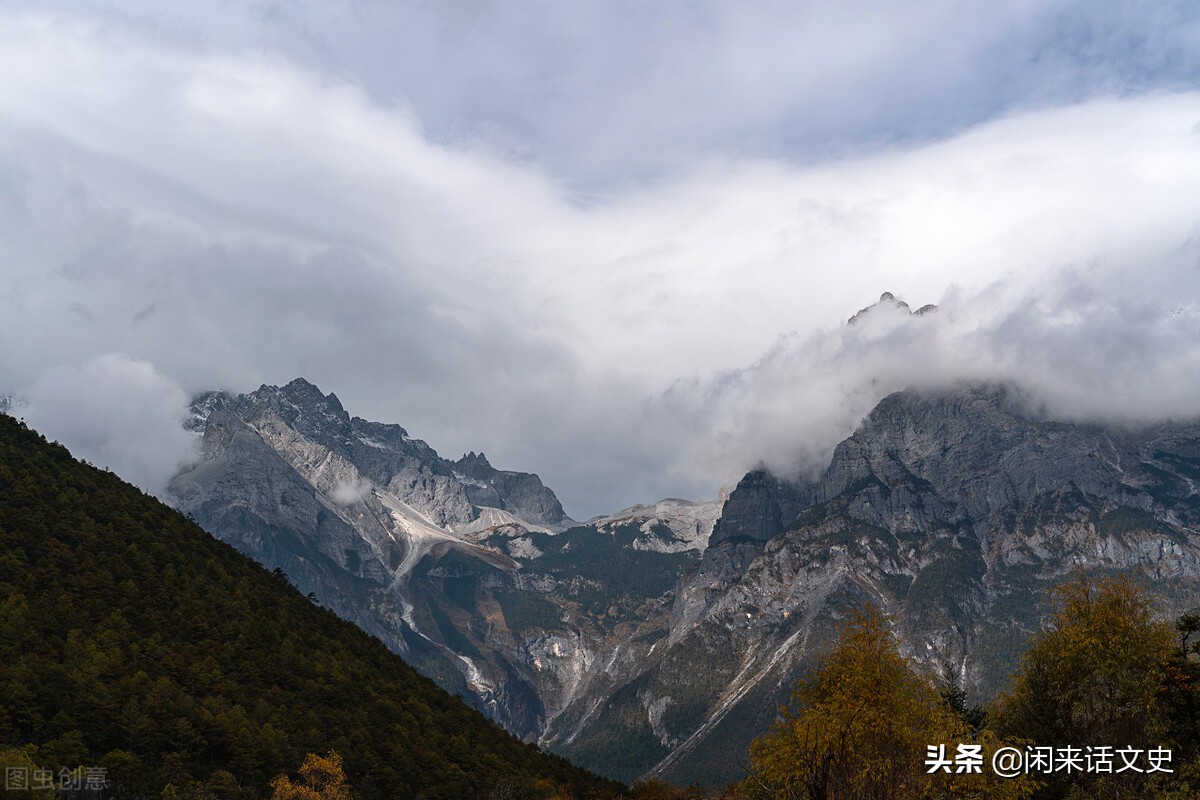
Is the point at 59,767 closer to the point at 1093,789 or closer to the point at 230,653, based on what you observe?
the point at 230,653

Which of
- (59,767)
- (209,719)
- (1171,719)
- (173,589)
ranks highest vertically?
(173,589)

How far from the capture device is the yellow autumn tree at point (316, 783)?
134 meters

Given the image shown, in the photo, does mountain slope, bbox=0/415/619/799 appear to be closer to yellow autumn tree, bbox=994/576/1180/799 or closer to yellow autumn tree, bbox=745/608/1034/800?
yellow autumn tree, bbox=745/608/1034/800

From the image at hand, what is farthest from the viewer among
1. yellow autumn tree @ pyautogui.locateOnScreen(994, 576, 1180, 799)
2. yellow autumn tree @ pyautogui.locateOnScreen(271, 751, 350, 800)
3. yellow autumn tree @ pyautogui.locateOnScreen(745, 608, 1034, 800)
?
yellow autumn tree @ pyautogui.locateOnScreen(271, 751, 350, 800)

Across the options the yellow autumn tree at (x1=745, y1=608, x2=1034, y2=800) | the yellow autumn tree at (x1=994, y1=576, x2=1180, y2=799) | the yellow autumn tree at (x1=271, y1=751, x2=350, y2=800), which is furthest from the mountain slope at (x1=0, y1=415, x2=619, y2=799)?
the yellow autumn tree at (x1=994, y1=576, x2=1180, y2=799)

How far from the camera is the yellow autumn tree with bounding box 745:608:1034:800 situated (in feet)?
181

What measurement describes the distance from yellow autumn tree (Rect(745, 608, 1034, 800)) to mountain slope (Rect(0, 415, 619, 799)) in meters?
95.8

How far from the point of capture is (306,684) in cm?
18188

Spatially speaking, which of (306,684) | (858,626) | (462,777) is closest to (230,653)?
(306,684)

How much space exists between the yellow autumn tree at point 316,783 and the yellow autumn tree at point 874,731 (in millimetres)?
86080

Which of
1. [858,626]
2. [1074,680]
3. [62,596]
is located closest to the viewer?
[858,626]

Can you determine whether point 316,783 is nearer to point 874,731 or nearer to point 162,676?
point 162,676

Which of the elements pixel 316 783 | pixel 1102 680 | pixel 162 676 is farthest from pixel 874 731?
pixel 162 676

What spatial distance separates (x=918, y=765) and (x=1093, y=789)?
67.9ft
